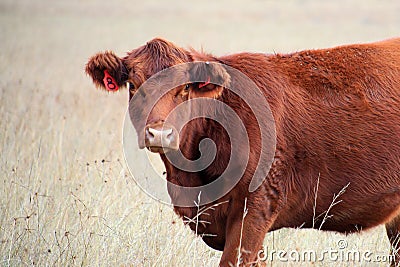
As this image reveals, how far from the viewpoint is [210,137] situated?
447 cm

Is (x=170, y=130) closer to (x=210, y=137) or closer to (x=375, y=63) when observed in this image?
(x=210, y=137)

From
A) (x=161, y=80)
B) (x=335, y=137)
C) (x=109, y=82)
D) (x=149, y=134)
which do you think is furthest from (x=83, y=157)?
(x=335, y=137)

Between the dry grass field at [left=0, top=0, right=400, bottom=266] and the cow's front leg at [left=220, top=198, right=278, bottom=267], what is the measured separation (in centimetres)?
39

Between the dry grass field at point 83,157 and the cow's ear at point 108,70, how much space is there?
98 centimetres

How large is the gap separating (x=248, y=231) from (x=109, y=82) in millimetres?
1575

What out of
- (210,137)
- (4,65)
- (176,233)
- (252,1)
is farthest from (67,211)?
(252,1)

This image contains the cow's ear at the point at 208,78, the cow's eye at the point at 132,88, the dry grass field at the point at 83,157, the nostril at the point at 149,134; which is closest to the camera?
the nostril at the point at 149,134

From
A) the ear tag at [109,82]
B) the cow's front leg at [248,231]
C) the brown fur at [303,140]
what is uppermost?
the ear tag at [109,82]

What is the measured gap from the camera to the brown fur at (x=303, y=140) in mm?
4344

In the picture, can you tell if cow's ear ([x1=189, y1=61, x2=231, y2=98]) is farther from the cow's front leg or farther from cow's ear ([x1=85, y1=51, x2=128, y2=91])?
the cow's front leg

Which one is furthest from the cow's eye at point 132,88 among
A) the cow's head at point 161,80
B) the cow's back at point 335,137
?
the cow's back at point 335,137

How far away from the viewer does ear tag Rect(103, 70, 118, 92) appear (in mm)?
4582

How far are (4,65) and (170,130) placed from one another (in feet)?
31.5

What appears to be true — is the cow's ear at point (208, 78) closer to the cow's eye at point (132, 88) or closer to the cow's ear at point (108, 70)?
the cow's eye at point (132, 88)
